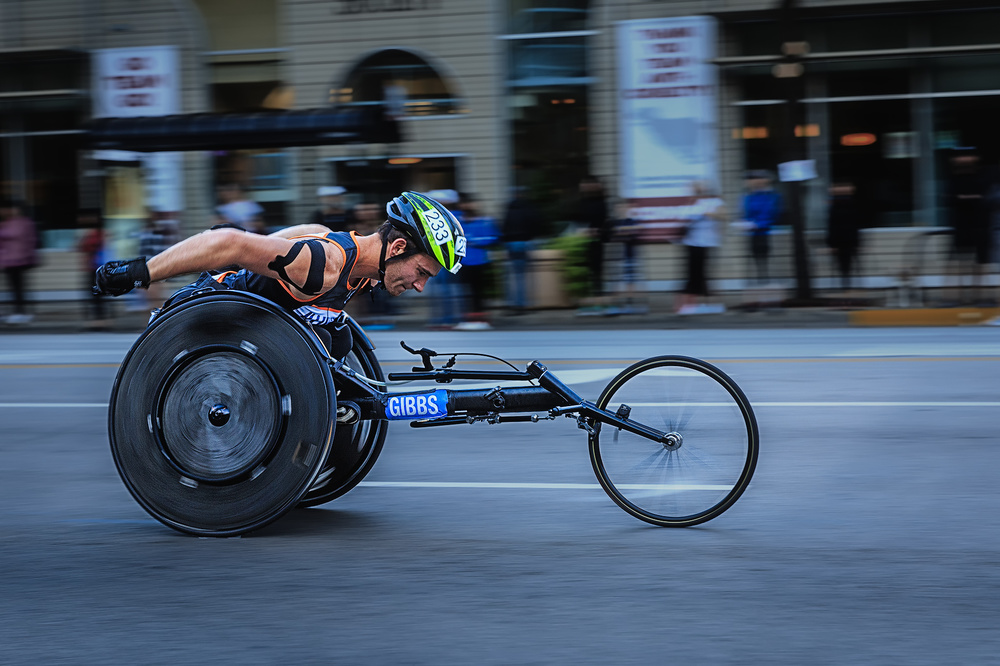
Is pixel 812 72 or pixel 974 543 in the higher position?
pixel 812 72

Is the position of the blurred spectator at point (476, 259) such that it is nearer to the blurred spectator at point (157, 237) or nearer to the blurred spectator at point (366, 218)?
the blurred spectator at point (366, 218)

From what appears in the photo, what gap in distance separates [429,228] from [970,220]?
40.0 feet

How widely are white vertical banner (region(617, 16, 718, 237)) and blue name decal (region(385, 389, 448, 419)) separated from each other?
15.2 meters

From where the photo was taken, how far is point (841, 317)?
15438mm

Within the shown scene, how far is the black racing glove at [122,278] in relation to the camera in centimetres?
456

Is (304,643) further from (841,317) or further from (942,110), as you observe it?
(942,110)

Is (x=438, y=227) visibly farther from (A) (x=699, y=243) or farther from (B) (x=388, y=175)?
(B) (x=388, y=175)

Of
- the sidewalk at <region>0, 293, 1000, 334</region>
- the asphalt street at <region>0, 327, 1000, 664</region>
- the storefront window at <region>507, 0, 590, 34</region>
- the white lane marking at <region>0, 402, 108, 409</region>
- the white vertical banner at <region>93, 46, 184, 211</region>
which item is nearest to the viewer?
the asphalt street at <region>0, 327, 1000, 664</region>

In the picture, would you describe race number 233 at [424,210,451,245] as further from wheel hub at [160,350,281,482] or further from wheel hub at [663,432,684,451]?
wheel hub at [663,432,684,451]

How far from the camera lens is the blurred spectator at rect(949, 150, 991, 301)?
15258 mm

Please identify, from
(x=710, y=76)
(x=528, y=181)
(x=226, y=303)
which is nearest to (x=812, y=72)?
(x=710, y=76)

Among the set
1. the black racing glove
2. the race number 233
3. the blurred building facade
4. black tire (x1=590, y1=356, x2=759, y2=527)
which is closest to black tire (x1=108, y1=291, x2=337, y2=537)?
the black racing glove

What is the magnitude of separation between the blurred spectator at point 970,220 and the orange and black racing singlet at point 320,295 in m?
12.1

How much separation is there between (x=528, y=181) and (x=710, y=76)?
11.6 ft
